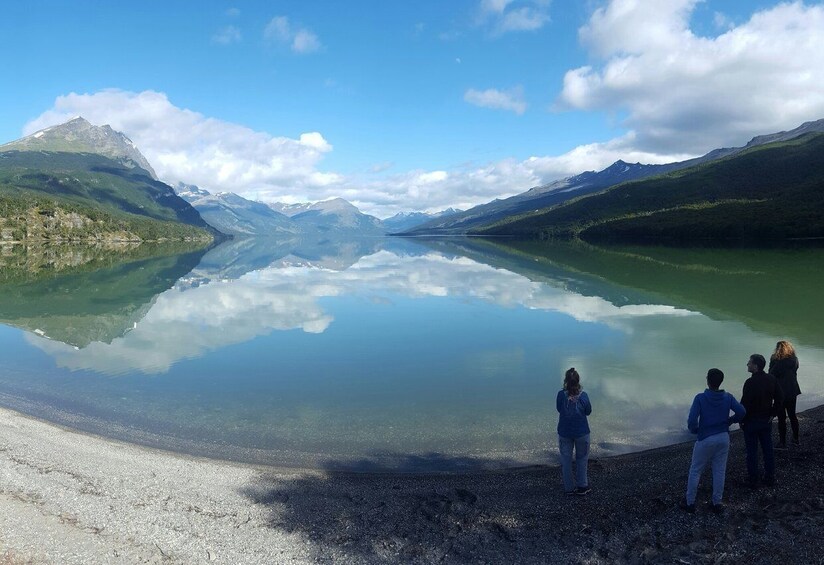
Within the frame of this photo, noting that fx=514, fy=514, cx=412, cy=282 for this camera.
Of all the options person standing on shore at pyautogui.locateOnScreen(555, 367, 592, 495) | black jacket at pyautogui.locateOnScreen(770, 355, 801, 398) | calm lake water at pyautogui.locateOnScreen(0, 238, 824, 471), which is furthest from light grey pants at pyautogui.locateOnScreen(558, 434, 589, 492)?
black jacket at pyautogui.locateOnScreen(770, 355, 801, 398)

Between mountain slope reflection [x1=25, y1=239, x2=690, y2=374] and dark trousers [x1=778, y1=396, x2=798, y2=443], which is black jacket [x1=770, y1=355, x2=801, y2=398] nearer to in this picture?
dark trousers [x1=778, y1=396, x2=798, y2=443]

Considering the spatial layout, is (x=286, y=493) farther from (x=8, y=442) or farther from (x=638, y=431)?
(x=638, y=431)

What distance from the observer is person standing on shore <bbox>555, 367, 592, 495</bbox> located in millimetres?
12508

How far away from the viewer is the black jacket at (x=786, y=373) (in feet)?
46.6

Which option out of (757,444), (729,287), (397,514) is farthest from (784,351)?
(729,287)

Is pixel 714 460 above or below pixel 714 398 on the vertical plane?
below

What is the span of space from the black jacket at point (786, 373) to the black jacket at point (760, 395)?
6.95 ft

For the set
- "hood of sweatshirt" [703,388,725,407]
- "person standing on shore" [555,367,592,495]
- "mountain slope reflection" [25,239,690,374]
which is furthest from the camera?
"mountain slope reflection" [25,239,690,374]

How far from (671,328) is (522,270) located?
56914 millimetres

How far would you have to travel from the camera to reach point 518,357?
99.8 ft

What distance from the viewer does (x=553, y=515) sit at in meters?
12.1

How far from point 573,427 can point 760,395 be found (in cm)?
444

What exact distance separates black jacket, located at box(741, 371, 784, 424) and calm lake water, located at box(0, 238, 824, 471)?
529cm

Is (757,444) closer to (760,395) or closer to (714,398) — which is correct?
(760,395)
